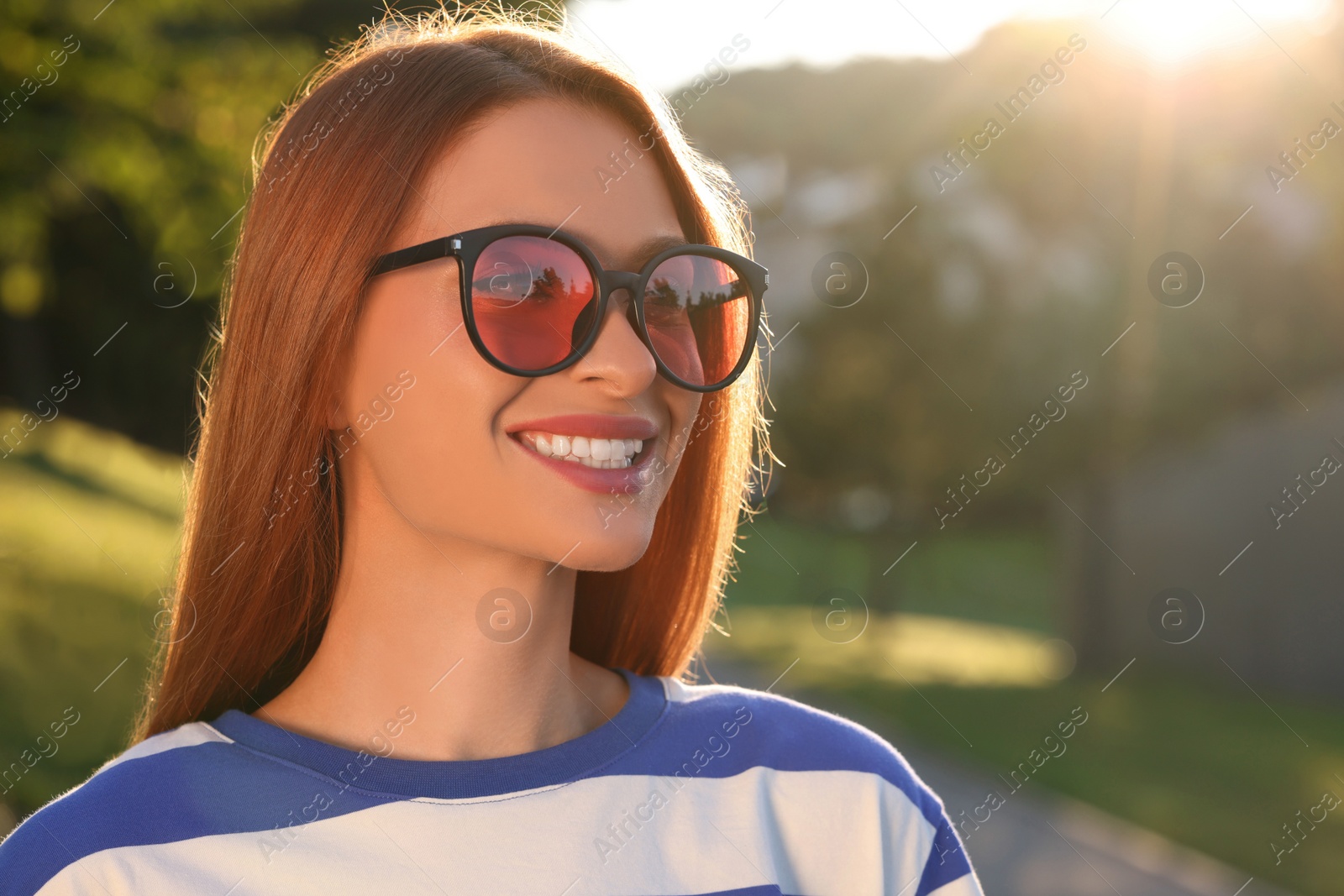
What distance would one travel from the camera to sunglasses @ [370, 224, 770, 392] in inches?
68.7

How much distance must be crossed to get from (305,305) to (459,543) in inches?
17.6

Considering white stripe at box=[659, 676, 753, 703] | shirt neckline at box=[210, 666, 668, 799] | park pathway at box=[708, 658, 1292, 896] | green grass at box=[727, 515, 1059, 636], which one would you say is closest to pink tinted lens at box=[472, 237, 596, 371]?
shirt neckline at box=[210, 666, 668, 799]

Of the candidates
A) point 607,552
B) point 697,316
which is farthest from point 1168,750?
point 607,552

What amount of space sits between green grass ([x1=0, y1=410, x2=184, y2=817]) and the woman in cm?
165

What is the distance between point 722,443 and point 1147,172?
1303 centimetres

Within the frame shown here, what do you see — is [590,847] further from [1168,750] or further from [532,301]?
[1168,750]

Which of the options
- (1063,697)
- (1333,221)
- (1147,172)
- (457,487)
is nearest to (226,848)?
(457,487)

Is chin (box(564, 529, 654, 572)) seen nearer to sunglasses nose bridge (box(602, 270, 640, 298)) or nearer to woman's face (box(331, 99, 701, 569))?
woman's face (box(331, 99, 701, 569))

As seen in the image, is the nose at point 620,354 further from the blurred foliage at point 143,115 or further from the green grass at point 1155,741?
the green grass at point 1155,741

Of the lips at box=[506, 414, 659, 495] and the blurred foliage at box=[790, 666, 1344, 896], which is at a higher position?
the lips at box=[506, 414, 659, 495]

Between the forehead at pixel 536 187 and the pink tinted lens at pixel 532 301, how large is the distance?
0.05m

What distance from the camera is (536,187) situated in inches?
71.4

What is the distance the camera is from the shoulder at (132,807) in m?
1.61

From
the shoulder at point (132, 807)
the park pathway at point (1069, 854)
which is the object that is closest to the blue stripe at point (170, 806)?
the shoulder at point (132, 807)
